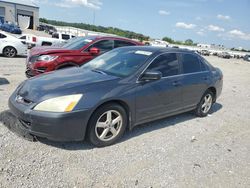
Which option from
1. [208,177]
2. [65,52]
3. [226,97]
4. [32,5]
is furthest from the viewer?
[32,5]

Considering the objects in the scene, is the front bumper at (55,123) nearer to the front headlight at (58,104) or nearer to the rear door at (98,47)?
the front headlight at (58,104)

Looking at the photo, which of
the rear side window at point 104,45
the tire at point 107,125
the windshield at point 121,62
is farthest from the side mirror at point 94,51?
the tire at point 107,125

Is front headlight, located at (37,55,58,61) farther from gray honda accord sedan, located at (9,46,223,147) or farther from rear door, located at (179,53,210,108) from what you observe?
rear door, located at (179,53,210,108)

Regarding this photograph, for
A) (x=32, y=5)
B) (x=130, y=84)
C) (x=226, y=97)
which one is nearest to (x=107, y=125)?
(x=130, y=84)

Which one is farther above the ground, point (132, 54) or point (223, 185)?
point (132, 54)

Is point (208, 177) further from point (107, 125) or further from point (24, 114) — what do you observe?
point (24, 114)

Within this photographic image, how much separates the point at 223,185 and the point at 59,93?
8.25ft

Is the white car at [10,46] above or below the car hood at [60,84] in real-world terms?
below

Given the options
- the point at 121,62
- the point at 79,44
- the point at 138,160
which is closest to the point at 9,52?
the point at 79,44

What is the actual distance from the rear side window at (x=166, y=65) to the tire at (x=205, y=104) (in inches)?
50.9

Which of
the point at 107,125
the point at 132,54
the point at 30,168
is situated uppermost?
the point at 132,54

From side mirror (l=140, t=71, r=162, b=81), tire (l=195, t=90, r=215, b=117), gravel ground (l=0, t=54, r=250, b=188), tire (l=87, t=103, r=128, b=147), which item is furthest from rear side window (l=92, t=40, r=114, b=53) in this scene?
tire (l=87, t=103, r=128, b=147)

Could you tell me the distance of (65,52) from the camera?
7.30 meters

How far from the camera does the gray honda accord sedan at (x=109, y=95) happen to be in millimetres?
3494
